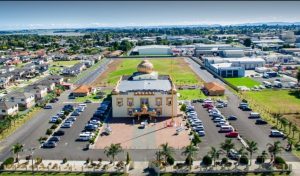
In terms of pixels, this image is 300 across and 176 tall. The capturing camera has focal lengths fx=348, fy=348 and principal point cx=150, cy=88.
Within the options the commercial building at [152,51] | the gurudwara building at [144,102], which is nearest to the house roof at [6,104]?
the gurudwara building at [144,102]

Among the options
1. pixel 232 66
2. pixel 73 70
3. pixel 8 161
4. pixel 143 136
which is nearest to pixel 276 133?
pixel 143 136

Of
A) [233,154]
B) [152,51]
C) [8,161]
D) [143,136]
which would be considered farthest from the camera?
[152,51]

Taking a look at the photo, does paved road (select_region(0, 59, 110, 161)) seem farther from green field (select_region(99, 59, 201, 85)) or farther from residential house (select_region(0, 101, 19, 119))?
green field (select_region(99, 59, 201, 85))

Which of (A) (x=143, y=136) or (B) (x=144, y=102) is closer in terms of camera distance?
(A) (x=143, y=136)

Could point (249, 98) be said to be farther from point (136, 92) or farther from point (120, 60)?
point (120, 60)

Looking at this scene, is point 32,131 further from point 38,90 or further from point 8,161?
point 38,90

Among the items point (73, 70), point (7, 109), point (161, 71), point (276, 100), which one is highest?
point (73, 70)

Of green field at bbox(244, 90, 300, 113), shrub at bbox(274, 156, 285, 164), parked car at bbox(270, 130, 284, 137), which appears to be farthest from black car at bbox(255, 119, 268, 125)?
shrub at bbox(274, 156, 285, 164)

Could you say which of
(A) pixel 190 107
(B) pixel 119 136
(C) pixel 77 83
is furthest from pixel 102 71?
(B) pixel 119 136
